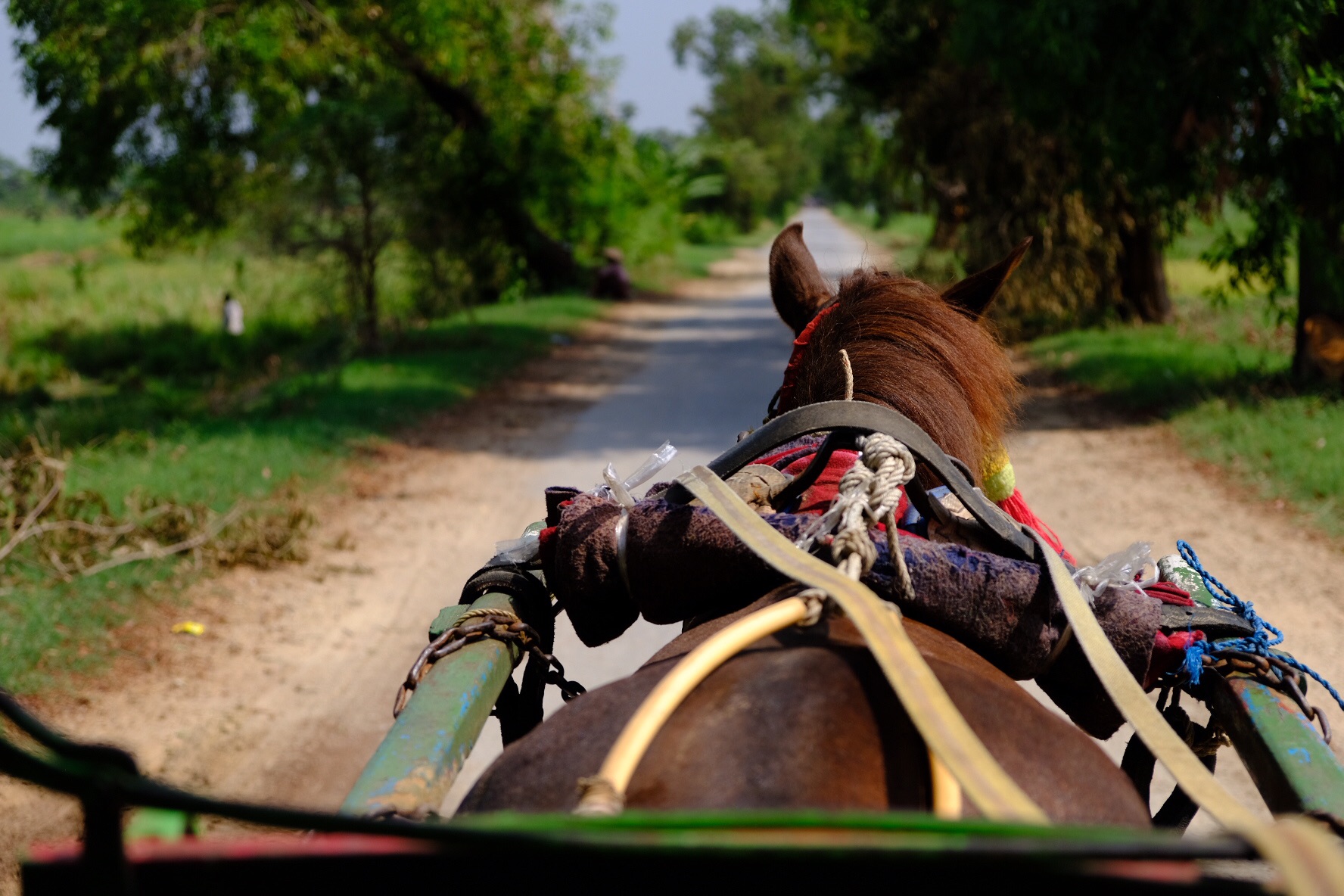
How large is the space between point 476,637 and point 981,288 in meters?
1.33

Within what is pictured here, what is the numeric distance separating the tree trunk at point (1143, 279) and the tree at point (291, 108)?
24.3 ft

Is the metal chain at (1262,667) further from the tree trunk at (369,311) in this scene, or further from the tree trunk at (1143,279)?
the tree trunk at (1143,279)

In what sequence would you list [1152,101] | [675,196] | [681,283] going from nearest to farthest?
[1152,101], [681,283], [675,196]

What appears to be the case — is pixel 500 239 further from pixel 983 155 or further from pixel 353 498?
pixel 353 498

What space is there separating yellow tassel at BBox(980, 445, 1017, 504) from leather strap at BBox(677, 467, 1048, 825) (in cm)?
90

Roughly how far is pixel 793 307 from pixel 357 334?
32.9 ft

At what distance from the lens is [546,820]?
901 mm

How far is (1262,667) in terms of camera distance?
177cm

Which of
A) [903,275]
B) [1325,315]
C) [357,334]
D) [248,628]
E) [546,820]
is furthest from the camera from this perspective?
[357,334]

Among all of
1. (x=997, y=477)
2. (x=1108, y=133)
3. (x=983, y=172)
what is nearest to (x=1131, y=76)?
(x=1108, y=133)

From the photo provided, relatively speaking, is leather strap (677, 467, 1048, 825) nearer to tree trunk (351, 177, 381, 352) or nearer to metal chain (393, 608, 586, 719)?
metal chain (393, 608, 586, 719)

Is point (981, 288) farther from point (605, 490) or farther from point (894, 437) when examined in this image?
point (605, 490)

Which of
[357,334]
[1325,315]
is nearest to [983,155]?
[1325,315]

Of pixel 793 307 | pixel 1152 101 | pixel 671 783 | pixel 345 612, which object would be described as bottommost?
pixel 345 612
